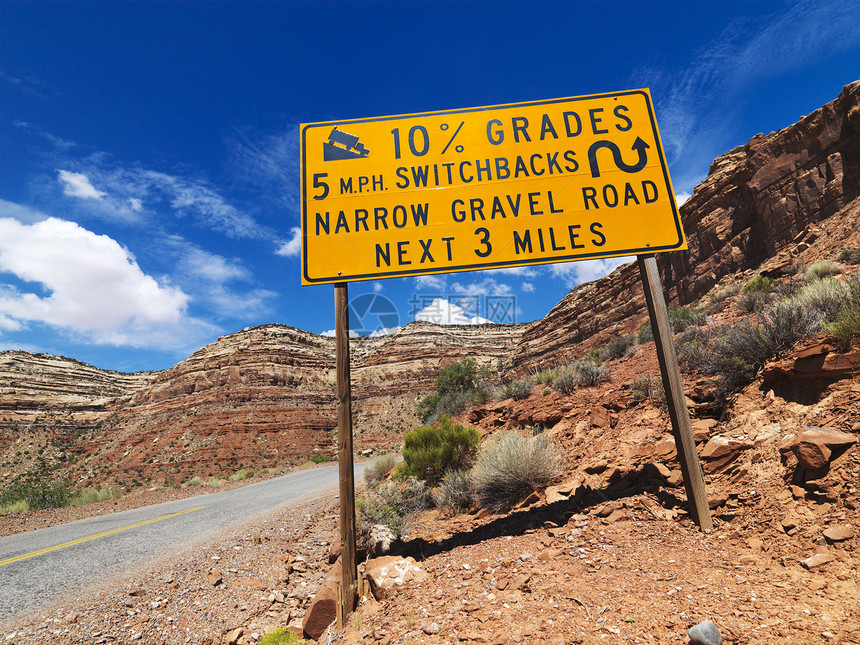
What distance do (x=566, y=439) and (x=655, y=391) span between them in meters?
1.57

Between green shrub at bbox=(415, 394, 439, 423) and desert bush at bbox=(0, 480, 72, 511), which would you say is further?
green shrub at bbox=(415, 394, 439, 423)

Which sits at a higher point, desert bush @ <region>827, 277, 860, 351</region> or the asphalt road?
desert bush @ <region>827, 277, 860, 351</region>

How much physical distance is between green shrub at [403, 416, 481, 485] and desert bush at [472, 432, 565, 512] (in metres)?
1.92

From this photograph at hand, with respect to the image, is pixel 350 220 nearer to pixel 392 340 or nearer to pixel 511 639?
pixel 511 639

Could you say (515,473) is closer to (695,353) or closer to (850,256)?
(695,353)

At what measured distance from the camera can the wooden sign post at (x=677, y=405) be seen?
3.48 metres

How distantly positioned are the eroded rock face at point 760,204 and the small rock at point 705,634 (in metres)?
18.0

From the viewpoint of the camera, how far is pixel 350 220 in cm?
446

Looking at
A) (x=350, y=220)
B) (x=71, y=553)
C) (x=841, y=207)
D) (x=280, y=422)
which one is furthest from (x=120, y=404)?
(x=841, y=207)

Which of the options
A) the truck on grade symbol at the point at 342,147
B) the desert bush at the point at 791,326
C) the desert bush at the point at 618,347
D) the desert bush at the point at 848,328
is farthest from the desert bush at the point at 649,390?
the desert bush at the point at 618,347

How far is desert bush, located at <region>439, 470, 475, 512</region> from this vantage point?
5484 millimetres

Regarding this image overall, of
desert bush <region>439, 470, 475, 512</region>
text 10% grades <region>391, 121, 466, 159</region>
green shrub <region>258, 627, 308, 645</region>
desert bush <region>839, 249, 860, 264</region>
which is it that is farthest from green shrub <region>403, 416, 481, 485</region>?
desert bush <region>839, 249, 860, 264</region>

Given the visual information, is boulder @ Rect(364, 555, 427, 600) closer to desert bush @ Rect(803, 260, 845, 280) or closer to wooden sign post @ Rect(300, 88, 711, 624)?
wooden sign post @ Rect(300, 88, 711, 624)

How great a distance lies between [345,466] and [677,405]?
3.43 metres
